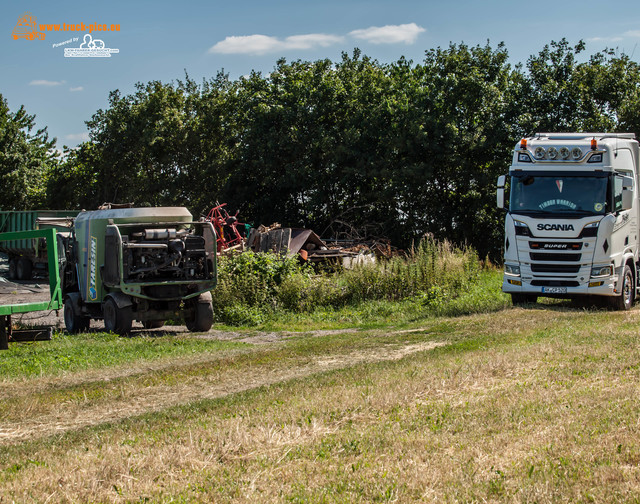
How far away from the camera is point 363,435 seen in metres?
6.45

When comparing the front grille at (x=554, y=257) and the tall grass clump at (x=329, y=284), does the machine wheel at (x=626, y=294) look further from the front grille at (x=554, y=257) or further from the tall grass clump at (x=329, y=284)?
the tall grass clump at (x=329, y=284)

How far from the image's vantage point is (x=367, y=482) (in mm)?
5324

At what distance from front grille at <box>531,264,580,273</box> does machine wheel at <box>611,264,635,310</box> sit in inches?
50.8

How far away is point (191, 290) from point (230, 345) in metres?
2.99

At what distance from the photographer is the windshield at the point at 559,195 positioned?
16.3 metres

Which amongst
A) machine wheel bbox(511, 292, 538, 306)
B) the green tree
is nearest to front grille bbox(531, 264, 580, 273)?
machine wheel bbox(511, 292, 538, 306)

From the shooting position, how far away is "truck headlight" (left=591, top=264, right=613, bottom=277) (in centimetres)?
1638

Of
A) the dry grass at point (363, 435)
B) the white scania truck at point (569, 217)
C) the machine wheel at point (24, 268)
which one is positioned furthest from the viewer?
the machine wheel at point (24, 268)

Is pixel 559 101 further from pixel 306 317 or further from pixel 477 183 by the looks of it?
pixel 306 317

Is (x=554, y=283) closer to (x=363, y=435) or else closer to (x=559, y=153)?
(x=559, y=153)

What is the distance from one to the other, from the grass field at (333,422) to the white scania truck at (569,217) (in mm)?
3858

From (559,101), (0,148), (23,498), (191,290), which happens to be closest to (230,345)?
(191,290)

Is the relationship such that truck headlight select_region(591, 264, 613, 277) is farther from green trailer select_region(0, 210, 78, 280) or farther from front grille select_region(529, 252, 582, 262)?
green trailer select_region(0, 210, 78, 280)

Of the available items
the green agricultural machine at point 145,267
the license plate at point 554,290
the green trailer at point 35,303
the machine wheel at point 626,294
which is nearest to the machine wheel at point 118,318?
the green agricultural machine at point 145,267
